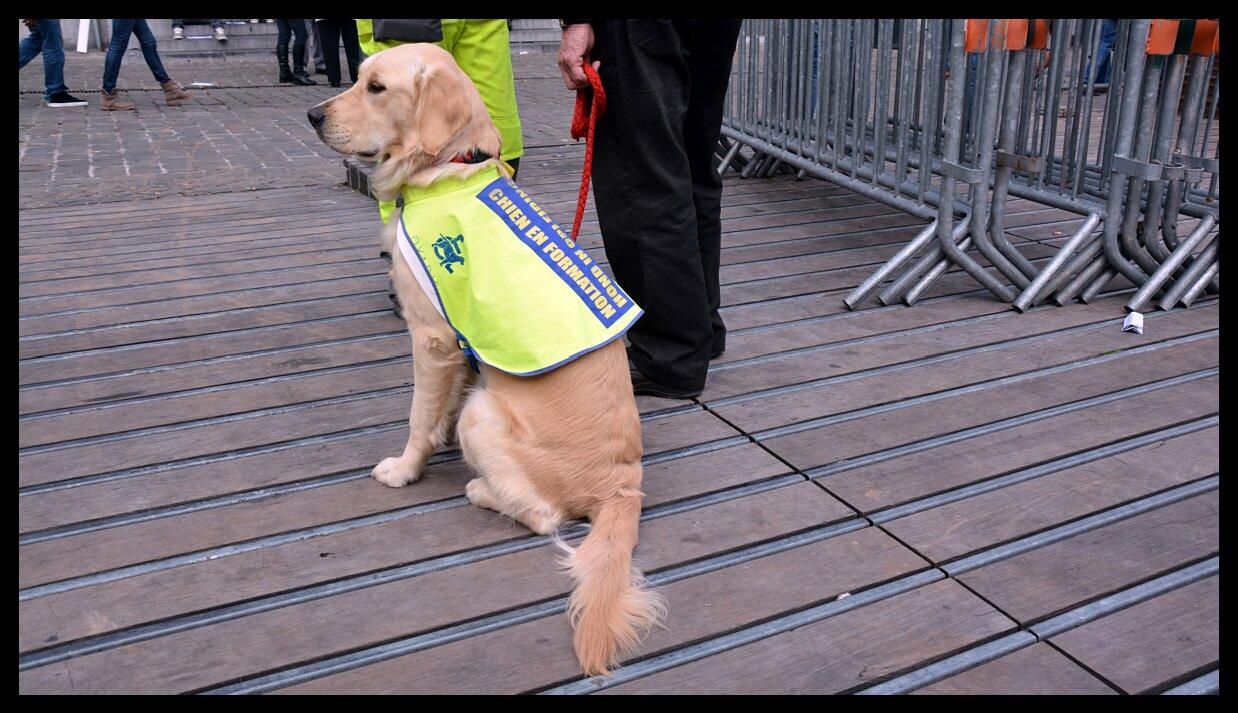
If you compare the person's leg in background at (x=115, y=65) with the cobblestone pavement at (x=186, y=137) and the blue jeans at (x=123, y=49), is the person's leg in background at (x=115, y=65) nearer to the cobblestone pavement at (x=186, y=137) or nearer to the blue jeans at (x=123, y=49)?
the blue jeans at (x=123, y=49)

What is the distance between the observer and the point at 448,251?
253 centimetres

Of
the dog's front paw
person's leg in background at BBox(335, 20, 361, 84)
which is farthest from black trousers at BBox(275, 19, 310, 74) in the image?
the dog's front paw

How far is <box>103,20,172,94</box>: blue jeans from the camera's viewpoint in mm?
9023

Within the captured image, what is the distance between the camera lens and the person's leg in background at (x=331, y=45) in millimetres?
10422

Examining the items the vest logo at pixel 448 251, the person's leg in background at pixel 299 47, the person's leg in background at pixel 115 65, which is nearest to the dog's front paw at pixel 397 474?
the vest logo at pixel 448 251

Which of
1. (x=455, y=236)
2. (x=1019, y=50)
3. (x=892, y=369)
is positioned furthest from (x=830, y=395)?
(x=1019, y=50)

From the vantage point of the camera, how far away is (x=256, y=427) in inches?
118

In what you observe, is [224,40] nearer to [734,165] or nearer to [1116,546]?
[734,165]

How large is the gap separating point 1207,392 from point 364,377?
9.11ft

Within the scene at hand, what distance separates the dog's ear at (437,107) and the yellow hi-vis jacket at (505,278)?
0.36 feet

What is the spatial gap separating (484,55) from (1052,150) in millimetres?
2467

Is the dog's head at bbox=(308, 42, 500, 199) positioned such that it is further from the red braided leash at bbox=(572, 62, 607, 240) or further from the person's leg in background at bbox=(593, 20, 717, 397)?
the person's leg in background at bbox=(593, 20, 717, 397)

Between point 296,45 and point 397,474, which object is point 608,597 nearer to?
point 397,474

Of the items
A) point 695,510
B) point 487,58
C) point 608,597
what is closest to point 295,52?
point 487,58
